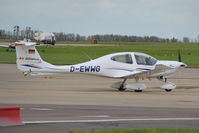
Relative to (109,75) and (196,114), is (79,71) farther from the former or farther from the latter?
(196,114)

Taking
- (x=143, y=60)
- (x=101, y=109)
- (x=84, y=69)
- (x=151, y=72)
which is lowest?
(x=101, y=109)

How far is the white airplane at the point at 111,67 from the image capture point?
24.8 meters

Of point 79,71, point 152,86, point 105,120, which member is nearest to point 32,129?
point 105,120

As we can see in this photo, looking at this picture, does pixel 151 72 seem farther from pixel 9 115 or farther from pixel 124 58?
pixel 9 115

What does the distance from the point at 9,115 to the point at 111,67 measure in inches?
476

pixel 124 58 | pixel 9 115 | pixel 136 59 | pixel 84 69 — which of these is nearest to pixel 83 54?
Result: pixel 124 58

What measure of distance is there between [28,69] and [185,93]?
7.14 m

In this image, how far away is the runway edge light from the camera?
A: 13328 mm

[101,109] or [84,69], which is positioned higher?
[84,69]

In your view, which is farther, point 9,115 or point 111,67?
point 111,67

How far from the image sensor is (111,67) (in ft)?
82.4

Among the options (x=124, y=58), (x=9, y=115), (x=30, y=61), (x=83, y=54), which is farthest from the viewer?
(x=83, y=54)

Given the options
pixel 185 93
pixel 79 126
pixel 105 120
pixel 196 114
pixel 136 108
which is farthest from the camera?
pixel 185 93

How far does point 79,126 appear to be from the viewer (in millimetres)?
13688
